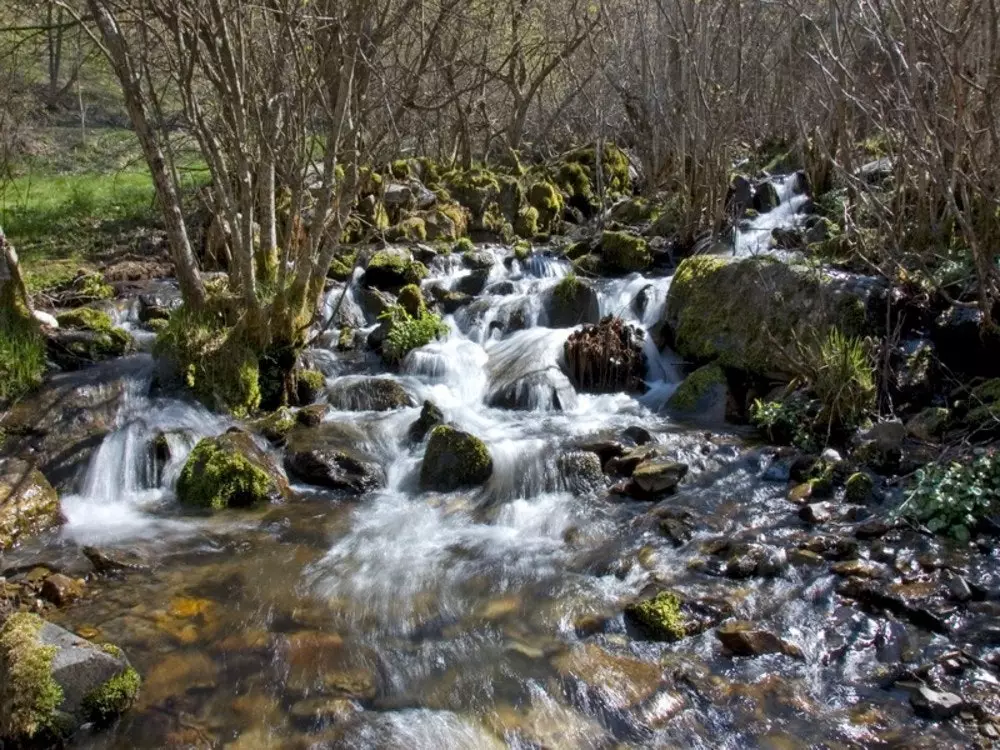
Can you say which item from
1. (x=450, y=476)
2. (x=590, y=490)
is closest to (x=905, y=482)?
(x=590, y=490)

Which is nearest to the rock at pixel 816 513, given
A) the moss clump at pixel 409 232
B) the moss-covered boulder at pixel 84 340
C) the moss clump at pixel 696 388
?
the moss clump at pixel 696 388

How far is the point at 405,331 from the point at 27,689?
6941 mm

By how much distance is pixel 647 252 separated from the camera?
503 inches

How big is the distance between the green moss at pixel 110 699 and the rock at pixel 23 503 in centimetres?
244

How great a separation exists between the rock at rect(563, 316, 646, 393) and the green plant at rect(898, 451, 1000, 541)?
383 centimetres

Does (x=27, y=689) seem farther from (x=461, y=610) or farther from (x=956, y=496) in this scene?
(x=956, y=496)

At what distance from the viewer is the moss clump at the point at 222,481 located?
6.58 meters

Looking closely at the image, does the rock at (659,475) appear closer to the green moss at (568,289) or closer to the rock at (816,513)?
the rock at (816,513)

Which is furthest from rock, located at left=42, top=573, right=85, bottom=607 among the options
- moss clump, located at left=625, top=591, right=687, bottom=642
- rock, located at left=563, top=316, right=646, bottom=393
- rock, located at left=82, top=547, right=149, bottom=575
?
rock, located at left=563, top=316, right=646, bottom=393

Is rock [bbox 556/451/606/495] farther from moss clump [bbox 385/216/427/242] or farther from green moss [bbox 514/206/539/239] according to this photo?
green moss [bbox 514/206/539/239]

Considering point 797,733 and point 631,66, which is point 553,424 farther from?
point 631,66

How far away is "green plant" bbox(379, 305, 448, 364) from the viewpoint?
10008 millimetres

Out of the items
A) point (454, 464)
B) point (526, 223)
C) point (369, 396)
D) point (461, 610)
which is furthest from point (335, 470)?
point (526, 223)

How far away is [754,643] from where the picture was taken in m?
4.33
